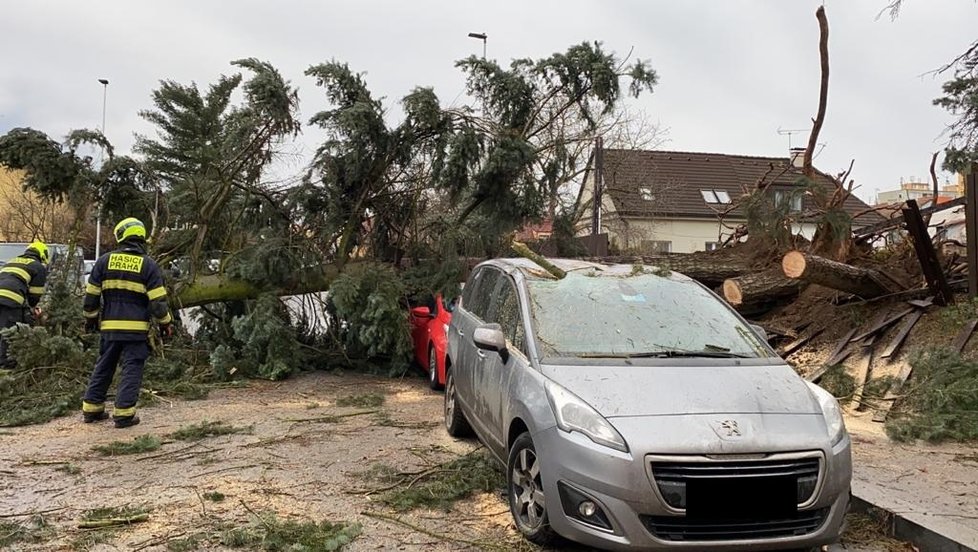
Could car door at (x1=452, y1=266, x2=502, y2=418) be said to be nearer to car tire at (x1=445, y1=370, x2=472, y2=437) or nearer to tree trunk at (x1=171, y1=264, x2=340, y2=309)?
car tire at (x1=445, y1=370, x2=472, y2=437)

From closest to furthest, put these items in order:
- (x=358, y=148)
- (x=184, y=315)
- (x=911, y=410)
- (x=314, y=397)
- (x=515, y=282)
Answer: (x=515, y=282) < (x=911, y=410) < (x=314, y=397) < (x=358, y=148) < (x=184, y=315)

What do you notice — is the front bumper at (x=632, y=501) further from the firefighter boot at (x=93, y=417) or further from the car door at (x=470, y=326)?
the firefighter boot at (x=93, y=417)

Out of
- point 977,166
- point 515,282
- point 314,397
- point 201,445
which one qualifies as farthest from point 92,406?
point 977,166

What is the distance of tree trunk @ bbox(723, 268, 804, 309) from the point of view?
31.5 ft

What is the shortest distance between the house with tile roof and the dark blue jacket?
1558cm

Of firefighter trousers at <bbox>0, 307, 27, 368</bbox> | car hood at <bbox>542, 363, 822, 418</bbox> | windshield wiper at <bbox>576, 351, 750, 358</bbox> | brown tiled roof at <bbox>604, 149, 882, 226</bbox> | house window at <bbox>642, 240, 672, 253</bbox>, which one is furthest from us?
house window at <bbox>642, 240, 672, 253</bbox>

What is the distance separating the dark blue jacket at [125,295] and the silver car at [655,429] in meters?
3.65

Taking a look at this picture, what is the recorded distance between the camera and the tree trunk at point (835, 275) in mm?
8102

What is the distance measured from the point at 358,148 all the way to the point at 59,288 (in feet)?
13.3

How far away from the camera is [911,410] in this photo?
258 inches

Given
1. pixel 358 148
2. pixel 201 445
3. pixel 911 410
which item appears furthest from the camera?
pixel 358 148

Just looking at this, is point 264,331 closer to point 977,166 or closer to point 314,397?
point 314,397

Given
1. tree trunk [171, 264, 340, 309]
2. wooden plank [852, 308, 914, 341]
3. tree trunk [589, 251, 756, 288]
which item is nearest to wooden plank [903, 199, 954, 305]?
wooden plank [852, 308, 914, 341]

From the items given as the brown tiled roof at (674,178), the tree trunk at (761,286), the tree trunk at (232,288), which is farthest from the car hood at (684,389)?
the brown tiled roof at (674,178)
